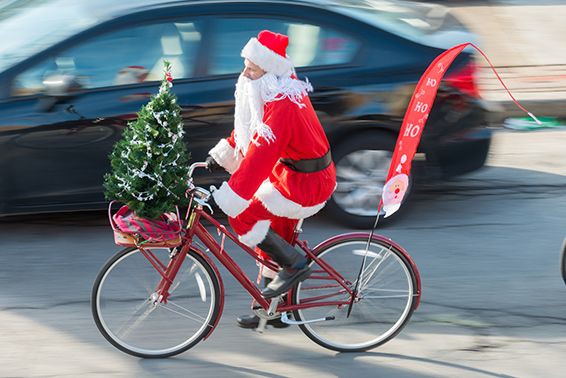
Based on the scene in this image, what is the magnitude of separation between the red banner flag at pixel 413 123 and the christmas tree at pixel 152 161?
107 cm

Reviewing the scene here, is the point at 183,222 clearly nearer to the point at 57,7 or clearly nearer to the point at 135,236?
the point at 135,236

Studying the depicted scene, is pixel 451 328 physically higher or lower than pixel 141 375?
higher

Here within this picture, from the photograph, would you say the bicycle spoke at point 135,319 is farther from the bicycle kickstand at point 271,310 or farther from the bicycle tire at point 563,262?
the bicycle tire at point 563,262

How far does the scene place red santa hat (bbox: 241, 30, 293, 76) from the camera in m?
4.70

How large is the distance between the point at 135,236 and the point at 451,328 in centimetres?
187

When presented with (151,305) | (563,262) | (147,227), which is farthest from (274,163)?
(563,262)

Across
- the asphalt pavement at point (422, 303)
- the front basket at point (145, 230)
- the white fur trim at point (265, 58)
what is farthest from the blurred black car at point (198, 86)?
the white fur trim at point (265, 58)

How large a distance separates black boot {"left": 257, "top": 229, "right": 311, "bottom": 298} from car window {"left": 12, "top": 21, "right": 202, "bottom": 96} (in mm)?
2283

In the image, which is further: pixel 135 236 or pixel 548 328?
pixel 548 328

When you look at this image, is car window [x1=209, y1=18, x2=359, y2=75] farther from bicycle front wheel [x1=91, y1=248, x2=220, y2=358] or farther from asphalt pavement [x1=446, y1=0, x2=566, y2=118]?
bicycle front wheel [x1=91, y1=248, x2=220, y2=358]

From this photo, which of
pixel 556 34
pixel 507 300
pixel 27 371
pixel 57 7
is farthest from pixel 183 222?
pixel 556 34

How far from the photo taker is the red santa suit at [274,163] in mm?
4648

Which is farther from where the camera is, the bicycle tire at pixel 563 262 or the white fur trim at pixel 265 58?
the bicycle tire at pixel 563 262

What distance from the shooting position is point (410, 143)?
494cm
